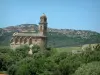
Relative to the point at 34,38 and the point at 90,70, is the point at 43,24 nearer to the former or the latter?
the point at 34,38

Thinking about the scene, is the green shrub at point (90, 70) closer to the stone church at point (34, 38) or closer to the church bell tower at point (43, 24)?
the stone church at point (34, 38)

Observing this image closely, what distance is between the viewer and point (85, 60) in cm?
5650

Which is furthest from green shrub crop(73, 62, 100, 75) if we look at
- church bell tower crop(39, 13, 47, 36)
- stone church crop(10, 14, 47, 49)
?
church bell tower crop(39, 13, 47, 36)

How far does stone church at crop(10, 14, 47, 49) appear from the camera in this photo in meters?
99.0

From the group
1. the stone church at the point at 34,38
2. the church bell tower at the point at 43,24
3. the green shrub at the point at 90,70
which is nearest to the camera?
the green shrub at the point at 90,70

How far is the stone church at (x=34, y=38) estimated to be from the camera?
325ft

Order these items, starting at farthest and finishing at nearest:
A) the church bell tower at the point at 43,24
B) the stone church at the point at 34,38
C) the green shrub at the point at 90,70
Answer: the church bell tower at the point at 43,24
the stone church at the point at 34,38
the green shrub at the point at 90,70

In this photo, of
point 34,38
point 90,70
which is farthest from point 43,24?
point 90,70

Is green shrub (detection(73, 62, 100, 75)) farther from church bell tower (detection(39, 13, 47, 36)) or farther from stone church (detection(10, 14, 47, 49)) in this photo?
church bell tower (detection(39, 13, 47, 36))

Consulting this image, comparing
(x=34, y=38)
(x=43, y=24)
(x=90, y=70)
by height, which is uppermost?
(x=43, y=24)

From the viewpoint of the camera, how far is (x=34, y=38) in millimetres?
100062

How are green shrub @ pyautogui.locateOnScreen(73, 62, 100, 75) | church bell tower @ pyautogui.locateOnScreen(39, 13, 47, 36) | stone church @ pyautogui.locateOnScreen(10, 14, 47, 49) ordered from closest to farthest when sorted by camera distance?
green shrub @ pyautogui.locateOnScreen(73, 62, 100, 75)
stone church @ pyautogui.locateOnScreen(10, 14, 47, 49)
church bell tower @ pyautogui.locateOnScreen(39, 13, 47, 36)

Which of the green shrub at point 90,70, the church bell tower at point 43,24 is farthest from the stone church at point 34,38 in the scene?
the green shrub at point 90,70

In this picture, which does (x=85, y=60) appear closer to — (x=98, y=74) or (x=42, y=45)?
(x=98, y=74)
